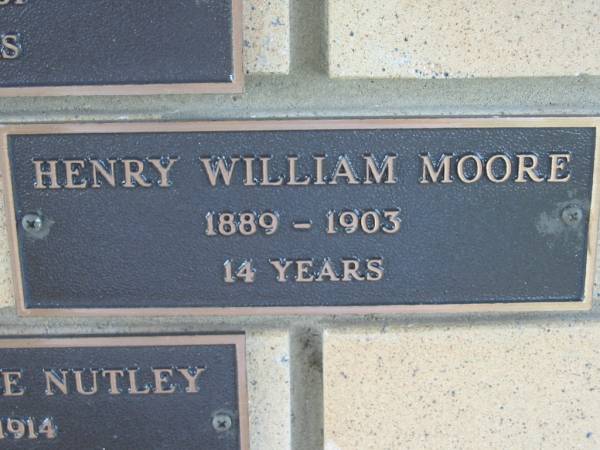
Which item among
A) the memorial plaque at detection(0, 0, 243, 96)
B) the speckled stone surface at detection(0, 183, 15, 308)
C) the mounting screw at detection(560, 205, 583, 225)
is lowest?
the speckled stone surface at detection(0, 183, 15, 308)

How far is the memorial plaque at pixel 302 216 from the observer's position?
86 centimetres

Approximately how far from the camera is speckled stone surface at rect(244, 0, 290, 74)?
84 cm

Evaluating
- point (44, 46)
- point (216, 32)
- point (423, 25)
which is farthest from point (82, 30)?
point (423, 25)

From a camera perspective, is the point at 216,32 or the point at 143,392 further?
the point at 143,392

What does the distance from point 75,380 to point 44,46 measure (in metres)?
0.48

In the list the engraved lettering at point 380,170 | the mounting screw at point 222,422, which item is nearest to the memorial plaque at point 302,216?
the engraved lettering at point 380,170

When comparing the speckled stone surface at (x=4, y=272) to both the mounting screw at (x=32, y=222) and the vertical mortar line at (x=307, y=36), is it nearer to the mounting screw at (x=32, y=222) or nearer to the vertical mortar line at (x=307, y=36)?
the mounting screw at (x=32, y=222)

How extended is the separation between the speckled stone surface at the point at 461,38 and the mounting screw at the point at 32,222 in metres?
0.46

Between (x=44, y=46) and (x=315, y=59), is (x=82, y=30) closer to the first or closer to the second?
(x=44, y=46)

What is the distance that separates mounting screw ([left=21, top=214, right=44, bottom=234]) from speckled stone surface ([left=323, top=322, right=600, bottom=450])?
17.4 inches

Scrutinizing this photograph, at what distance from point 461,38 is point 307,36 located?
21 cm

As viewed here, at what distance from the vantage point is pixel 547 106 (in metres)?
0.87

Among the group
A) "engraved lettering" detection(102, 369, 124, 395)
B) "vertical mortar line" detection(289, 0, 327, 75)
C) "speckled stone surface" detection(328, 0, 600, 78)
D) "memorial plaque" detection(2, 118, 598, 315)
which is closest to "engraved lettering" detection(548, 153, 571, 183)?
"memorial plaque" detection(2, 118, 598, 315)

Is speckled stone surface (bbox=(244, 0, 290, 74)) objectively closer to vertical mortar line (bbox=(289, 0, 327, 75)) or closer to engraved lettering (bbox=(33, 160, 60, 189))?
vertical mortar line (bbox=(289, 0, 327, 75))
